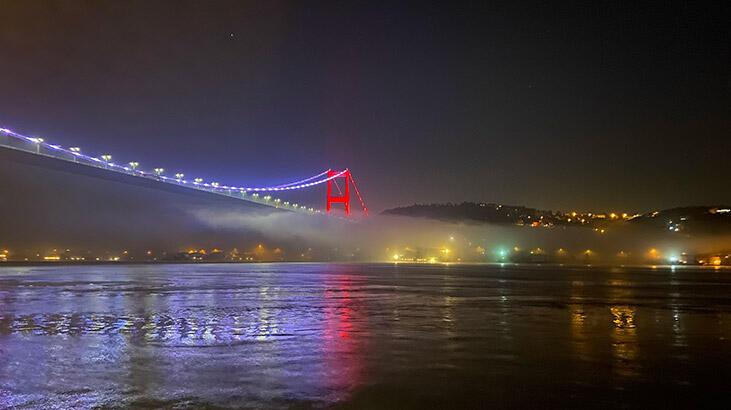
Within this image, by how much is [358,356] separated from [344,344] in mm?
1272

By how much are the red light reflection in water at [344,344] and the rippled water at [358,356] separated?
0.03 m

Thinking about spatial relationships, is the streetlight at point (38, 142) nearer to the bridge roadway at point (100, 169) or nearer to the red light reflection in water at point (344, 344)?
the bridge roadway at point (100, 169)

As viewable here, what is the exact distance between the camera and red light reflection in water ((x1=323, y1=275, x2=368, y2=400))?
26.9ft

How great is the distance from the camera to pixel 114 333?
12359 millimetres

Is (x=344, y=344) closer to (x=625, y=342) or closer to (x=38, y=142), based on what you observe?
(x=625, y=342)

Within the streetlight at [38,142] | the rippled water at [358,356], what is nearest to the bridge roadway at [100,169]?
the streetlight at [38,142]

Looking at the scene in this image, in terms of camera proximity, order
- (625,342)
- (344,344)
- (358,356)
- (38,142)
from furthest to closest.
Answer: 1. (38,142)
2. (625,342)
3. (344,344)
4. (358,356)

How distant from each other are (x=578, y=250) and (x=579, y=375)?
5651 inches

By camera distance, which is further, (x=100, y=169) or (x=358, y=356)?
(x=100, y=169)

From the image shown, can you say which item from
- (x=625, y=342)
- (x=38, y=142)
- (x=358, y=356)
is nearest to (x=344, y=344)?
(x=358, y=356)

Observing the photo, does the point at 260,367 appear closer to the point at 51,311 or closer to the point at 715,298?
the point at 51,311

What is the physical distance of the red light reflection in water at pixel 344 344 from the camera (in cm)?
819

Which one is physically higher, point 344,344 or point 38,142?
point 38,142

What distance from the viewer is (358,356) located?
10.0 meters
